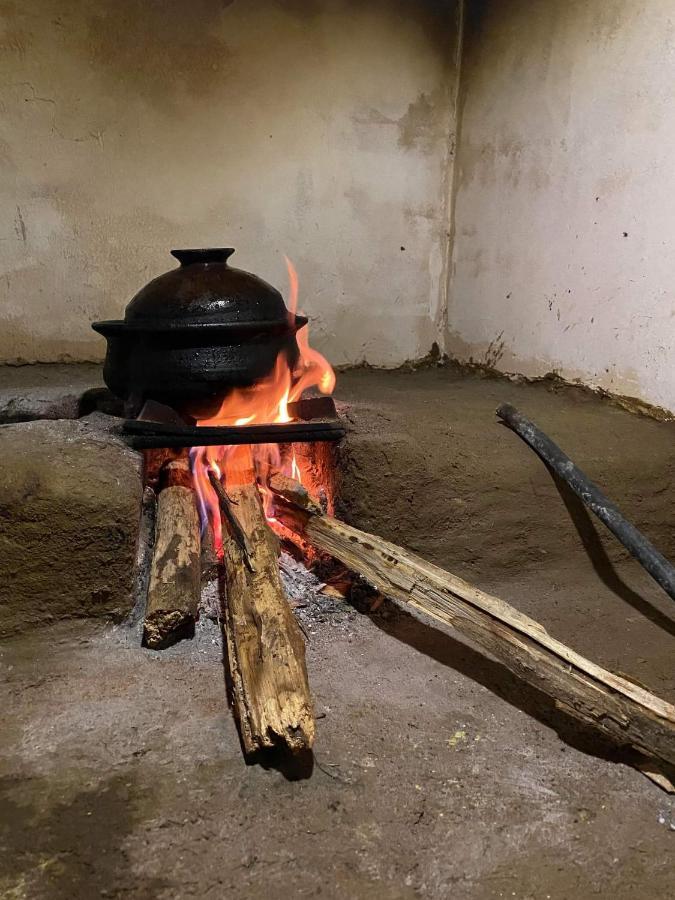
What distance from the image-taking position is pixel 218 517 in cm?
295

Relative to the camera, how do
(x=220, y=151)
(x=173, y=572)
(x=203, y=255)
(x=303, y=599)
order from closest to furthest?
1. (x=173, y=572)
2. (x=303, y=599)
3. (x=203, y=255)
4. (x=220, y=151)

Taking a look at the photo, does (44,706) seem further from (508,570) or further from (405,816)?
(508,570)

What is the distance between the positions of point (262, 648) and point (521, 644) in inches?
28.9

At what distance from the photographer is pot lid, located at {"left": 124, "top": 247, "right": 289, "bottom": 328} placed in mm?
2633

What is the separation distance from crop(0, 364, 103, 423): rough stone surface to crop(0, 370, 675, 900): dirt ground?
113 cm

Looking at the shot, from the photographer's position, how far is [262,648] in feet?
6.45

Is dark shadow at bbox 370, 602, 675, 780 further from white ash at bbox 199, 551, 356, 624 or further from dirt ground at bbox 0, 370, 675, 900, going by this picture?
white ash at bbox 199, 551, 356, 624

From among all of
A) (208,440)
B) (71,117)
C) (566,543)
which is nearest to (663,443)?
(566,543)

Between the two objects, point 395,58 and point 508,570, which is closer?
point 508,570

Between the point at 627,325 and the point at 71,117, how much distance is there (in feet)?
9.97

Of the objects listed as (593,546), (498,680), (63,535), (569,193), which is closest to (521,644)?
(498,680)

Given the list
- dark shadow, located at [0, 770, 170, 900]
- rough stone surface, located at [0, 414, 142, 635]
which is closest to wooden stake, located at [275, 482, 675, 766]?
rough stone surface, located at [0, 414, 142, 635]

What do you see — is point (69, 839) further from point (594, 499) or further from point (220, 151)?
point (220, 151)

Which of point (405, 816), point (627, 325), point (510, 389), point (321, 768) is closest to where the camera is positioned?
point (405, 816)
